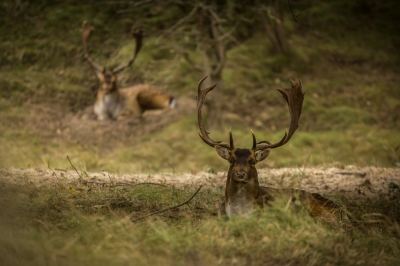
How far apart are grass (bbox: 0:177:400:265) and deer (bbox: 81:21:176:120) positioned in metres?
7.38

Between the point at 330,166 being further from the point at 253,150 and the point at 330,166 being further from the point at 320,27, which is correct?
the point at 320,27

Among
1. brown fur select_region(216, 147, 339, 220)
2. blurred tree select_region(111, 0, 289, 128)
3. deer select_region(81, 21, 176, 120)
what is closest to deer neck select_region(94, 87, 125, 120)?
deer select_region(81, 21, 176, 120)

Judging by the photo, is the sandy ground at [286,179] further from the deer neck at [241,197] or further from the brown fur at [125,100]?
the brown fur at [125,100]

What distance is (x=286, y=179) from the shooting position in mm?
7180

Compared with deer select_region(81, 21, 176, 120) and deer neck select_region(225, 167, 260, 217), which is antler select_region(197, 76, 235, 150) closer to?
deer neck select_region(225, 167, 260, 217)

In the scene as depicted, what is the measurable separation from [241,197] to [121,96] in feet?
27.3

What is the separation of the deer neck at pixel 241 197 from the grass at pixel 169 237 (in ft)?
0.76

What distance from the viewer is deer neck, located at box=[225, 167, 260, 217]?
17.2ft

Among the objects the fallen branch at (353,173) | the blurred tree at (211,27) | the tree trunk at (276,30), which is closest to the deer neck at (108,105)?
the blurred tree at (211,27)

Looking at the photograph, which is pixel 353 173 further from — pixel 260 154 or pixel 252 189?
pixel 252 189

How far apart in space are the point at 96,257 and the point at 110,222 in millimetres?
678

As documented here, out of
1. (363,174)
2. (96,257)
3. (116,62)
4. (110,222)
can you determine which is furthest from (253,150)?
(116,62)

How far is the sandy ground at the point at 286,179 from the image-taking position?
6234 mm

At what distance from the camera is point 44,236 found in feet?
13.7
